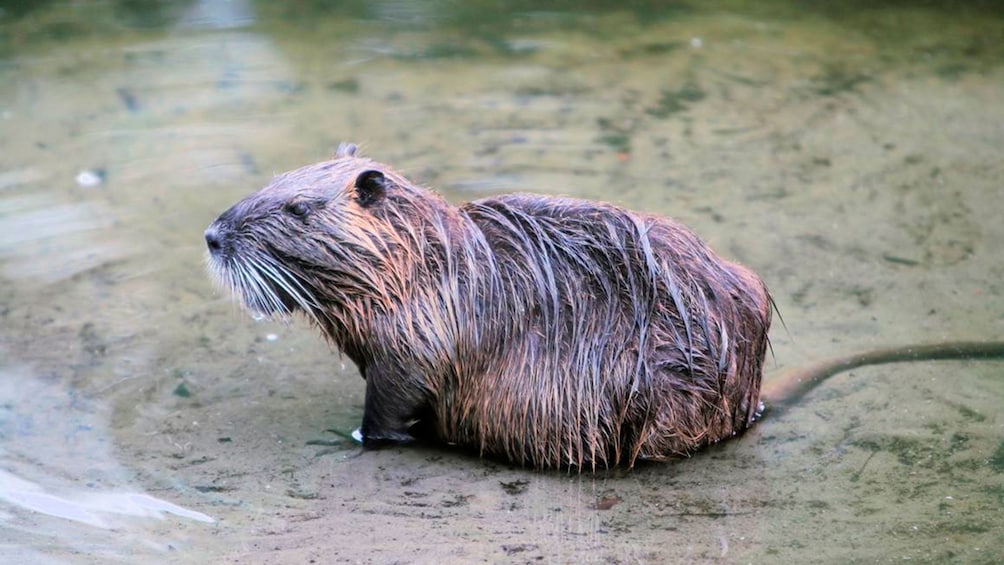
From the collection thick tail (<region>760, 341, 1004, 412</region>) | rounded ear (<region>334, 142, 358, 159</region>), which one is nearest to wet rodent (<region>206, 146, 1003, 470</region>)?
rounded ear (<region>334, 142, 358, 159</region>)

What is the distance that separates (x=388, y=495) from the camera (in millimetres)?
3779

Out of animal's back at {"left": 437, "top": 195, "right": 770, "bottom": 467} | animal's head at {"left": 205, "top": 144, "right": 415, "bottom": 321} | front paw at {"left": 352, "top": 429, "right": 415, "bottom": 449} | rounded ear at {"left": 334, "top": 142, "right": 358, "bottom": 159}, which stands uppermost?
rounded ear at {"left": 334, "top": 142, "right": 358, "bottom": 159}

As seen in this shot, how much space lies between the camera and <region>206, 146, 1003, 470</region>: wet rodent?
12.6 feet

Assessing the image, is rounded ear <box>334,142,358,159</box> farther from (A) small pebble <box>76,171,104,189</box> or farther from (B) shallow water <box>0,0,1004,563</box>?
(A) small pebble <box>76,171,104,189</box>

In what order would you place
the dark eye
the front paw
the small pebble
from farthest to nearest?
the small pebble → the front paw → the dark eye

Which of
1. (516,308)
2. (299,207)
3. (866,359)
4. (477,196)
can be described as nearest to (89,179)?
(477,196)

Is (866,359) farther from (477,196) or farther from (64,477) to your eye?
(64,477)

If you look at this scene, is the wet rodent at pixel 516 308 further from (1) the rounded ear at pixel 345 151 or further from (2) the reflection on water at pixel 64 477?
(2) the reflection on water at pixel 64 477

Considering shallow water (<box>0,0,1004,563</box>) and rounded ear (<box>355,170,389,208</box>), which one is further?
rounded ear (<box>355,170,389,208</box>)

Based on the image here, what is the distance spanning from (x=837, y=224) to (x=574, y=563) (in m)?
2.93

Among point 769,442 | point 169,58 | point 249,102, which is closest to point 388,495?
point 769,442

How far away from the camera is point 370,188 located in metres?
3.87

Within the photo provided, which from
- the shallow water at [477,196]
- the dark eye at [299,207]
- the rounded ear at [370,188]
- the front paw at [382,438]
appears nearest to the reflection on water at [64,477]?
the shallow water at [477,196]

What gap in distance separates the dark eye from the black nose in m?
0.25
